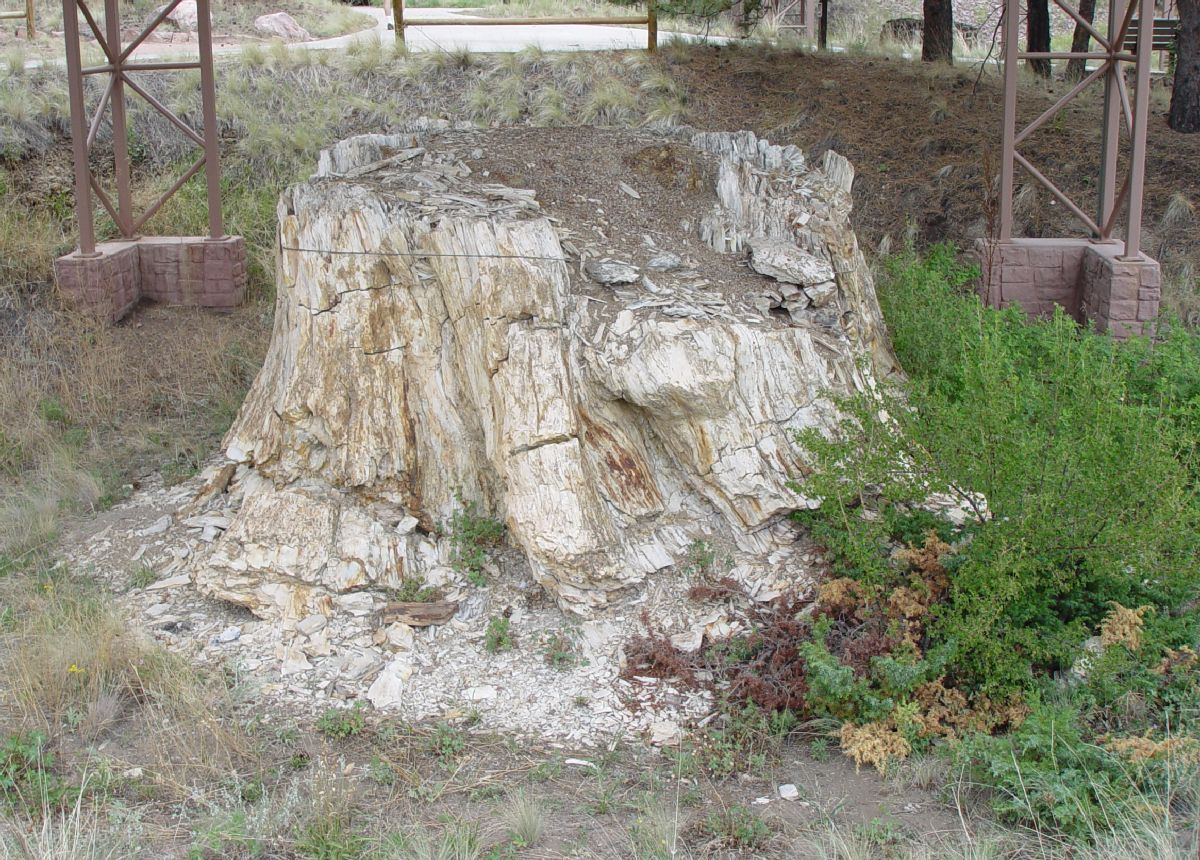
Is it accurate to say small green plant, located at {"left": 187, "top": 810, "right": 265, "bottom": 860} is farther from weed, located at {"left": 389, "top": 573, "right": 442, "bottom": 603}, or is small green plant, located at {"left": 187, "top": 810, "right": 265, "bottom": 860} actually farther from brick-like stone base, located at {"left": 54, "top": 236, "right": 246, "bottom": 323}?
brick-like stone base, located at {"left": 54, "top": 236, "right": 246, "bottom": 323}

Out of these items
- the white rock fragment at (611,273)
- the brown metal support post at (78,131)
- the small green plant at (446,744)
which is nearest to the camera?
the small green plant at (446,744)

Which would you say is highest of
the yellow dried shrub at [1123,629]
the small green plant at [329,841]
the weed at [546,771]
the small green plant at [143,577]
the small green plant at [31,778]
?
the yellow dried shrub at [1123,629]

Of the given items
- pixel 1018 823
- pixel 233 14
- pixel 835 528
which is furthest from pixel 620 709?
pixel 233 14

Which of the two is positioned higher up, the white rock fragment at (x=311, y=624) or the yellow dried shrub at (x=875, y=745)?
the white rock fragment at (x=311, y=624)

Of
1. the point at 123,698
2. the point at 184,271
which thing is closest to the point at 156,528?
the point at 123,698

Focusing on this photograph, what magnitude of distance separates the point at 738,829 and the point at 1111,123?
22.9ft

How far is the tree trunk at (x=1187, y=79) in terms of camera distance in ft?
39.6

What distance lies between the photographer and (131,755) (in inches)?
192

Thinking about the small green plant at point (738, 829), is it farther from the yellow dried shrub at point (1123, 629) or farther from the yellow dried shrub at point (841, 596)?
the yellow dried shrub at point (1123, 629)

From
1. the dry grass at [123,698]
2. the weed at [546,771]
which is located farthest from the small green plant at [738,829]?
the dry grass at [123,698]

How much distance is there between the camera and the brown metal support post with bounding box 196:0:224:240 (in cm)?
959

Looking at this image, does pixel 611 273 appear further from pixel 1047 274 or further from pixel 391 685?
pixel 1047 274

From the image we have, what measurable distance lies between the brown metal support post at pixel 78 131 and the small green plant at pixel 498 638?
→ 5.65 m

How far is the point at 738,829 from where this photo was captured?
4.25 meters
